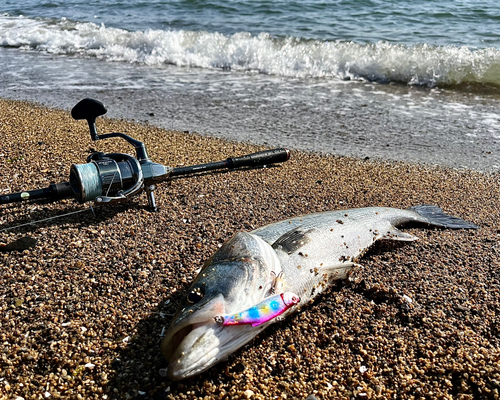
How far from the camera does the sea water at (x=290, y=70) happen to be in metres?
7.36

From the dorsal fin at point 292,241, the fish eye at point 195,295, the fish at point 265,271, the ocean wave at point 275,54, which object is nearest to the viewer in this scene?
the fish at point 265,271

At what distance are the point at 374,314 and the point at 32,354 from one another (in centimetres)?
212

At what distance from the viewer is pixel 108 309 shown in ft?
Result: 9.86

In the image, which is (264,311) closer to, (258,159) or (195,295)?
(195,295)

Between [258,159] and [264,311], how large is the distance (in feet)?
9.57

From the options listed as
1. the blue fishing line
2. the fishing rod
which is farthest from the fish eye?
the blue fishing line

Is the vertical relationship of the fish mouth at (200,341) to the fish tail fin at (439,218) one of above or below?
above

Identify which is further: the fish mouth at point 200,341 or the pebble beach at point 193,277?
the pebble beach at point 193,277

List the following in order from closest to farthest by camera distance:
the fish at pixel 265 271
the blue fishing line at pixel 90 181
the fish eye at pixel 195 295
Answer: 1. the fish at pixel 265 271
2. the fish eye at pixel 195 295
3. the blue fishing line at pixel 90 181

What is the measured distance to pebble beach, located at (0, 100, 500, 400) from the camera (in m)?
2.54

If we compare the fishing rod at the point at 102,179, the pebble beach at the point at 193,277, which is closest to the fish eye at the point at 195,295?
the pebble beach at the point at 193,277

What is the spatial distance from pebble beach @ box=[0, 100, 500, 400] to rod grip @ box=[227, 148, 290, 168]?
21 centimetres

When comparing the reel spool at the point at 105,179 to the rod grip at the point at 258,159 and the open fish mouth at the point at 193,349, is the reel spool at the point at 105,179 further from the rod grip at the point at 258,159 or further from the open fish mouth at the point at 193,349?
the open fish mouth at the point at 193,349

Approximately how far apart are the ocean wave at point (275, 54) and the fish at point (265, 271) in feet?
23.5
